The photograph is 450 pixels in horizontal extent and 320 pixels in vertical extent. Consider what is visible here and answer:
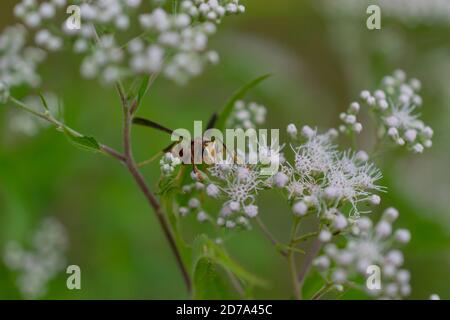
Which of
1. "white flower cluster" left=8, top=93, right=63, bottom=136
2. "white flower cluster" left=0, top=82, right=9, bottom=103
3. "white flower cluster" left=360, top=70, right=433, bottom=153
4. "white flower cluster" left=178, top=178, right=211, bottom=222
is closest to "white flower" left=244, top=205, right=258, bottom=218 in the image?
"white flower cluster" left=178, top=178, right=211, bottom=222

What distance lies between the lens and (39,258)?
376 centimetres

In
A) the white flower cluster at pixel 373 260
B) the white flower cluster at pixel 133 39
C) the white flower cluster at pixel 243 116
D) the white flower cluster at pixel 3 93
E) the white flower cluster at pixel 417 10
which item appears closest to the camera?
the white flower cluster at pixel 373 260

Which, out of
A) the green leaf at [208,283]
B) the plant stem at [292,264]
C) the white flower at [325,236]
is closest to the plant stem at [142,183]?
the green leaf at [208,283]

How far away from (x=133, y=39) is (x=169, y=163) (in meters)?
0.44

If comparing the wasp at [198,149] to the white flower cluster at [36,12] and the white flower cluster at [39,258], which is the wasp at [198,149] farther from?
the white flower cluster at [39,258]

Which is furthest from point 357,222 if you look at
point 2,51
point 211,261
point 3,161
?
point 3,161

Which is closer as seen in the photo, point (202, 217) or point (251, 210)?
point (251, 210)

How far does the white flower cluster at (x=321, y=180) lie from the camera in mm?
1981

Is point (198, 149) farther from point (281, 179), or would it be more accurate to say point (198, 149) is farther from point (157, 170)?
point (157, 170)

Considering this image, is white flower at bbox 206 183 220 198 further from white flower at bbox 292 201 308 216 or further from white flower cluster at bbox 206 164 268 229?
white flower at bbox 292 201 308 216

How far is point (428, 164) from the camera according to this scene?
185 inches

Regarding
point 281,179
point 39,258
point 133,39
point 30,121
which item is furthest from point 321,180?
point 39,258

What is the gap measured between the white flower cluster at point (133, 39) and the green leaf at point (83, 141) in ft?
0.74
